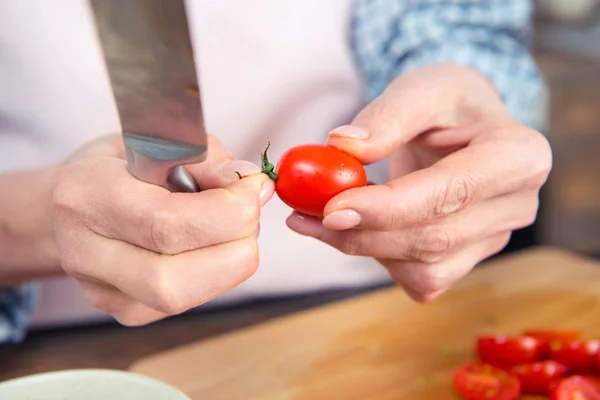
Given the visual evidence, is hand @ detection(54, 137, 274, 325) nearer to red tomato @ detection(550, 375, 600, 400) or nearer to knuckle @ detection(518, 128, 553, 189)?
knuckle @ detection(518, 128, 553, 189)

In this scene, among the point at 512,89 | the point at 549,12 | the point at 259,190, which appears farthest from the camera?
the point at 549,12

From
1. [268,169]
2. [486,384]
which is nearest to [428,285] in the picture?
[486,384]

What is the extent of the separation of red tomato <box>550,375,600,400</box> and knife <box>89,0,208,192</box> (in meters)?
0.49

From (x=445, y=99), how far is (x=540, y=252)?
1.71ft

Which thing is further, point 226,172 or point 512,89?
point 512,89

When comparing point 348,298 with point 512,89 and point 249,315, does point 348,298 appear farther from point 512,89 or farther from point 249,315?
point 512,89

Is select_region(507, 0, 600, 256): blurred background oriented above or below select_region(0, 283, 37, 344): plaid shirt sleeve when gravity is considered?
below

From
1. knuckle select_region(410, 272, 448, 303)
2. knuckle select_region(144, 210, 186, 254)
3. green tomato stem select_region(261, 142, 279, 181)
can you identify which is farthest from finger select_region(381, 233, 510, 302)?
knuckle select_region(144, 210, 186, 254)

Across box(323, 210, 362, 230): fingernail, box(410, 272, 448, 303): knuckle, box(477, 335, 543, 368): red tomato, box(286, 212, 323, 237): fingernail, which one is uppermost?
box(323, 210, 362, 230): fingernail

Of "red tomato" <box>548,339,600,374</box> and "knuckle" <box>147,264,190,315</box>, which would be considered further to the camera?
"red tomato" <box>548,339,600,374</box>

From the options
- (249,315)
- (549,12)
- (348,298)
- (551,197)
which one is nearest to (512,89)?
(348,298)

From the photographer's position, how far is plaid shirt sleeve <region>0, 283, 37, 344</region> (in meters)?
0.91

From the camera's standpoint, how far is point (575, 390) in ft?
2.53

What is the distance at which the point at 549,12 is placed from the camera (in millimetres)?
2625
